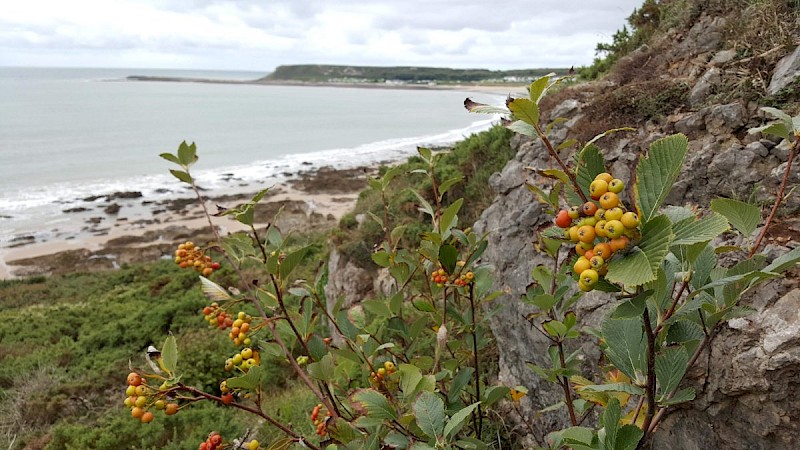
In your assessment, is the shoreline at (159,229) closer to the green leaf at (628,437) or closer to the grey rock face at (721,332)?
the grey rock face at (721,332)

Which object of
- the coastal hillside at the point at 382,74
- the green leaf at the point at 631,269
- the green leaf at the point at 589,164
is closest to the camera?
the green leaf at the point at 631,269

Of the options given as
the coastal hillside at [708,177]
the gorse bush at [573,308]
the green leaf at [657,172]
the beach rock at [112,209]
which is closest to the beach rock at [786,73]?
the coastal hillside at [708,177]

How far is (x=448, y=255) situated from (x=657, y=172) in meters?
1.11

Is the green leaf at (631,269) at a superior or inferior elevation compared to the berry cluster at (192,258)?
superior

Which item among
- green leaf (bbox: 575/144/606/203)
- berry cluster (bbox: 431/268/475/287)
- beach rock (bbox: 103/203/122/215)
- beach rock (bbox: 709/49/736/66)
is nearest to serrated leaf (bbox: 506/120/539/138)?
green leaf (bbox: 575/144/606/203)

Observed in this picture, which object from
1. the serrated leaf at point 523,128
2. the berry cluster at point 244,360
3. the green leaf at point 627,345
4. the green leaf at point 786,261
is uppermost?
the serrated leaf at point 523,128

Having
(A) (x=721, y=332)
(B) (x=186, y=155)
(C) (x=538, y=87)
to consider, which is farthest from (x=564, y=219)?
(B) (x=186, y=155)

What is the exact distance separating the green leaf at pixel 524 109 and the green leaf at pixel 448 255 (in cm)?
91

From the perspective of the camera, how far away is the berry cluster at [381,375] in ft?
6.92

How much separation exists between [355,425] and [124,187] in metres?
35.2

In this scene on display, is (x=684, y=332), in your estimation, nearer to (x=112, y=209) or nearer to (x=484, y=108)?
(x=484, y=108)

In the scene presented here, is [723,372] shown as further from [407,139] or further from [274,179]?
[407,139]

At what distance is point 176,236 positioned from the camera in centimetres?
2414

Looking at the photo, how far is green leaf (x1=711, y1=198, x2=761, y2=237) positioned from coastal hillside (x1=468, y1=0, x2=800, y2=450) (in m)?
0.51
